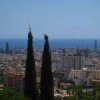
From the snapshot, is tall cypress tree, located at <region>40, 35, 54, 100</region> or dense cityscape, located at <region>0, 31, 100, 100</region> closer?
tall cypress tree, located at <region>40, 35, 54, 100</region>

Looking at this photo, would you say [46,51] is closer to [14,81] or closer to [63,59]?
[14,81]

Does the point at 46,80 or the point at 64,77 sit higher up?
the point at 46,80

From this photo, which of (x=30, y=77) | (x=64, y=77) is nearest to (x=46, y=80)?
(x=30, y=77)

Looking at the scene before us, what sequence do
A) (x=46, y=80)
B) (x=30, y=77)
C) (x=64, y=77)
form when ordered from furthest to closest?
(x=64, y=77) → (x=30, y=77) → (x=46, y=80)

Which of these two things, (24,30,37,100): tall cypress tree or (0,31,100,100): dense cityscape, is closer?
(24,30,37,100): tall cypress tree

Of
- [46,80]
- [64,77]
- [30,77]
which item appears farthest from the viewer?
[64,77]

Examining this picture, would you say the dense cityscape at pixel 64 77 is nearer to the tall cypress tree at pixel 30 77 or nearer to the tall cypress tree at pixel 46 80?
the tall cypress tree at pixel 30 77

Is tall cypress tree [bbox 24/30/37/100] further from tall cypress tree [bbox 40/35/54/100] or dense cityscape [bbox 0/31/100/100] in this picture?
dense cityscape [bbox 0/31/100/100]

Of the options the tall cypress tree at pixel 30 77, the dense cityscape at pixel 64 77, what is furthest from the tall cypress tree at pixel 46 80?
the dense cityscape at pixel 64 77

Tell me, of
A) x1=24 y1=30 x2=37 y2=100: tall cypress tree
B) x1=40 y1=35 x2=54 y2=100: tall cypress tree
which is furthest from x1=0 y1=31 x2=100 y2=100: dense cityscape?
x1=40 y1=35 x2=54 y2=100: tall cypress tree

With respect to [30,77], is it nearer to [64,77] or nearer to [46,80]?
[46,80]

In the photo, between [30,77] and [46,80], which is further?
[30,77]

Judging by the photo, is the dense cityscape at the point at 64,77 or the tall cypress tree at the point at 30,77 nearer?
the tall cypress tree at the point at 30,77
